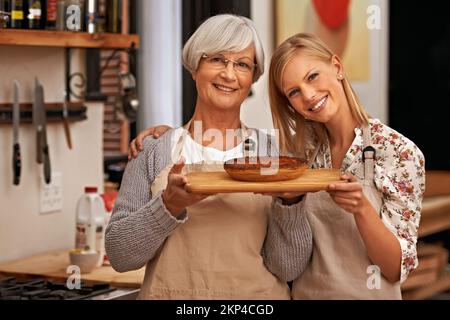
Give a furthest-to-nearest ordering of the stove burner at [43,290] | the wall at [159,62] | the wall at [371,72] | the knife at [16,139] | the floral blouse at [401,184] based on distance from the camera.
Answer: the wall at [371,72], the wall at [159,62], the knife at [16,139], the stove burner at [43,290], the floral blouse at [401,184]

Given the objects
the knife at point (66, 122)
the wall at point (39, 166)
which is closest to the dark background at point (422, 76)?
the wall at point (39, 166)

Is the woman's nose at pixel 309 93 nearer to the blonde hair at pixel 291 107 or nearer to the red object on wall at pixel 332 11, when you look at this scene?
the blonde hair at pixel 291 107

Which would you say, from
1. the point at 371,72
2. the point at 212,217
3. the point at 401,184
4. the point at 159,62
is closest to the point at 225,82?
the point at 212,217

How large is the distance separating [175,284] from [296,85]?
45 centimetres

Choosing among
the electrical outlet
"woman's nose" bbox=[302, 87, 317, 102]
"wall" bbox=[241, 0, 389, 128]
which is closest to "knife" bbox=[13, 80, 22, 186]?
the electrical outlet

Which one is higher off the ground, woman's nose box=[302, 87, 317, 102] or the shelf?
the shelf

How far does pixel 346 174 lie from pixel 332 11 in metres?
2.52

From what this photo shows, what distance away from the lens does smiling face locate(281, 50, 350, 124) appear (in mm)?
1600

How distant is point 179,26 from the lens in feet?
11.3

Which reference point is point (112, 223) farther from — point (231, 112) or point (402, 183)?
point (402, 183)

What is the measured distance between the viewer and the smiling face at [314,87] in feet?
5.25

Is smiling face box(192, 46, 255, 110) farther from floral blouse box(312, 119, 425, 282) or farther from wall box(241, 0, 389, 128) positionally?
wall box(241, 0, 389, 128)

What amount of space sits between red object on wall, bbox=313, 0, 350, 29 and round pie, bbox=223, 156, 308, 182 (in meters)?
2.45

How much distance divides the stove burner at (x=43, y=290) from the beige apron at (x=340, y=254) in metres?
0.62
